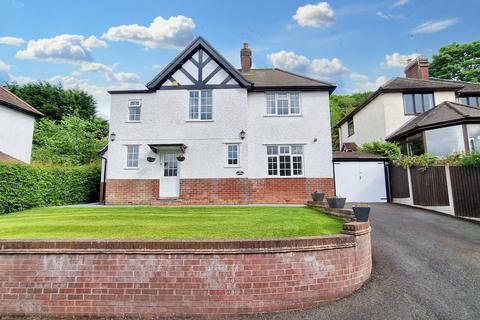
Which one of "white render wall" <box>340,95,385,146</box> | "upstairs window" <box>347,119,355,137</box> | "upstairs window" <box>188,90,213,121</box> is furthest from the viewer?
"upstairs window" <box>347,119,355,137</box>

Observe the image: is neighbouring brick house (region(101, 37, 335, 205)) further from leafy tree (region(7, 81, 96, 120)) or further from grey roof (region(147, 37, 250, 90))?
leafy tree (region(7, 81, 96, 120))

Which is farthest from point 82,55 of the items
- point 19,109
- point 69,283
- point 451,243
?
point 451,243

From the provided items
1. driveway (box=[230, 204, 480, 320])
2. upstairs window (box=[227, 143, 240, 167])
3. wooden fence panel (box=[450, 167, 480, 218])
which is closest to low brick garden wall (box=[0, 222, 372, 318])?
driveway (box=[230, 204, 480, 320])

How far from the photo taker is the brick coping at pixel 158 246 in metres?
4.68

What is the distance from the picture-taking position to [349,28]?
13.7 meters

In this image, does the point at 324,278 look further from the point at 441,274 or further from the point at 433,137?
the point at 433,137

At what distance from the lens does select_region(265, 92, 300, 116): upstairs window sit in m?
15.3

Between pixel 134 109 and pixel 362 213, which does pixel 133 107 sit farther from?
pixel 362 213

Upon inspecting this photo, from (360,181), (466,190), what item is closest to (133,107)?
(360,181)

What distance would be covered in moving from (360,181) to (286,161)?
463 cm

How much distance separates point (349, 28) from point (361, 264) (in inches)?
503

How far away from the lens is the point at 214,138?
14.6m

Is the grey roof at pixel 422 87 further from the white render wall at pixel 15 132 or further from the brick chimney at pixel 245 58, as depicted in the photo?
the white render wall at pixel 15 132

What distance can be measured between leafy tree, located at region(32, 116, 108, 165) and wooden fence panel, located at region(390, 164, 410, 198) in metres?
28.1
